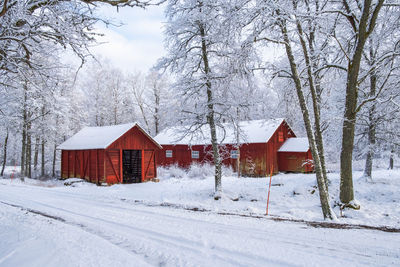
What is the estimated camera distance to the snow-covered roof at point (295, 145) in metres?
23.8

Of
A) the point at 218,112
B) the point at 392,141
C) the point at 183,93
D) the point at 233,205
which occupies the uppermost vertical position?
the point at 183,93

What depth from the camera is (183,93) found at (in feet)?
39.5

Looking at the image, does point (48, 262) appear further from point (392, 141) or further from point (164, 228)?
point (392, 141)

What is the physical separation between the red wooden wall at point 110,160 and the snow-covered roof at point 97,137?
1.07ft

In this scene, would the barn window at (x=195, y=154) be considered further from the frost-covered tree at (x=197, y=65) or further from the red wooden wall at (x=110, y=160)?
the frost-covered tree at (x=197, y=65)

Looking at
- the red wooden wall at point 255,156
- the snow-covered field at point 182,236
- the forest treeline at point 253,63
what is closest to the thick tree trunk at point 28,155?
the forest treeline at point 253,63

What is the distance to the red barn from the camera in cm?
1830

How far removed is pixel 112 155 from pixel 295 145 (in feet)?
52.9

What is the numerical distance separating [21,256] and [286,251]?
4742mm

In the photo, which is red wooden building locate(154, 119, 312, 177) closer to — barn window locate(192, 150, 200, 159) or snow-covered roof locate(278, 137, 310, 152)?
barn window locate(192, 150, 200, 159)

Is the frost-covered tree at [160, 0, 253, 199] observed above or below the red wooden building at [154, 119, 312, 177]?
above

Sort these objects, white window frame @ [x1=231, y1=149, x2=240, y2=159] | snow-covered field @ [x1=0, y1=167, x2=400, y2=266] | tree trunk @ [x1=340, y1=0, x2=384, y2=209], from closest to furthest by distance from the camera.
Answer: snow-covered field @ [x1=0, y1=167, x2=400, y2=266] → tree trunk @ [x1=340, y1=0, x2=384, y2=209] → white window frame @ [x1=231, y1=149, x2=240, y2=159]

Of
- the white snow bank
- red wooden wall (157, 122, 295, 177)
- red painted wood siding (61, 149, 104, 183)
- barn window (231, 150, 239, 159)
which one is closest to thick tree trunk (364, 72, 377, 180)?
the white snow bank

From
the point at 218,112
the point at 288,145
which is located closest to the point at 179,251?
the point at 218,112
